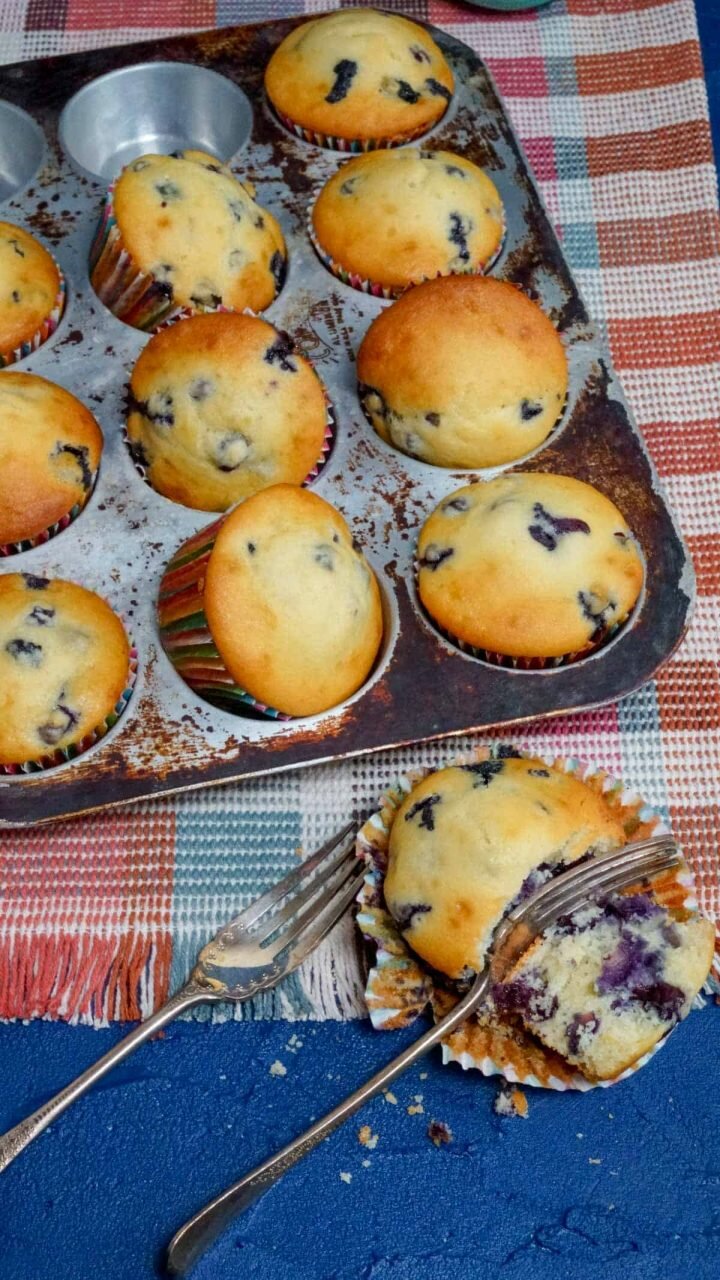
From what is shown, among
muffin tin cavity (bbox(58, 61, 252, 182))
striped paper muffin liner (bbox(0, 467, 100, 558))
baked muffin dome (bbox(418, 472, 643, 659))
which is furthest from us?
muffin tin cavity (bbox(58, 61, 252, 182))

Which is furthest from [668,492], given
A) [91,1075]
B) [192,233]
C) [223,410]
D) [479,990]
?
[91,1075]

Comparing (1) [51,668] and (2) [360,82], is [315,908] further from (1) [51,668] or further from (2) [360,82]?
(2) [360,82]

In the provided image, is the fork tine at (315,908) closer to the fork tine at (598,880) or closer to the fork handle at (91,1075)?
the fork handle at (91,1075)

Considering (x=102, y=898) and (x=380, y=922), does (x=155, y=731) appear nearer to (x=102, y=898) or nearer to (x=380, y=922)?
(x=102, y=898)

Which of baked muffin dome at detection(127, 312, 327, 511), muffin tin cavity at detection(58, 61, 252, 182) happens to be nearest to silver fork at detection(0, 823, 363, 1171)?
baked muffin dome at detection(127, 312, 327, 511)

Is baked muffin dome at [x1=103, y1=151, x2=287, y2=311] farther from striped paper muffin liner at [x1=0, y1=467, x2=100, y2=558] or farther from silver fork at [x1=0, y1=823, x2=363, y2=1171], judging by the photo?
silver fork at [x1=0, y1=823, x2=363, y2=1171]

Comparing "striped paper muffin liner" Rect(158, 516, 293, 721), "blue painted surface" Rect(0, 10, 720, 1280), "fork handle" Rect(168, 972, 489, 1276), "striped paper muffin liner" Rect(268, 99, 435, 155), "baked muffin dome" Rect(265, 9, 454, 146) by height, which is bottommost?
"blue painted surface" Rect(0, 10, 720, 1280)

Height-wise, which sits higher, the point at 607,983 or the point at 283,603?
the point at 283,603
